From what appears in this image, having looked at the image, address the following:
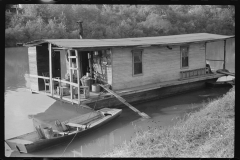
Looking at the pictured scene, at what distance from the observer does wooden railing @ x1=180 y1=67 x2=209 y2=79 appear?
618 inches

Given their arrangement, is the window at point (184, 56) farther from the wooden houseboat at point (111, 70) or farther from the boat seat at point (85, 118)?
the boat seat at point (85, 118)

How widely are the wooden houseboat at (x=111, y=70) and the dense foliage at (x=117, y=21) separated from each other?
24.5 meters

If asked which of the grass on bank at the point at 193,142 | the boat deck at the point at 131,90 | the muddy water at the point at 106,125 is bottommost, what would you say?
the muddy water at the point at 106,125

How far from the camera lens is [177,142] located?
254 inches

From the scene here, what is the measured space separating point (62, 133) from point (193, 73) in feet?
33.4

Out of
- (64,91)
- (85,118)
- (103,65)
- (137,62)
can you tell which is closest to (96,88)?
(103,65)

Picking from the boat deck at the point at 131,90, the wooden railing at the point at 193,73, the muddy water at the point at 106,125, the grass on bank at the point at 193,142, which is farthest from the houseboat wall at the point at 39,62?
the wooden railing at the point at 193,73

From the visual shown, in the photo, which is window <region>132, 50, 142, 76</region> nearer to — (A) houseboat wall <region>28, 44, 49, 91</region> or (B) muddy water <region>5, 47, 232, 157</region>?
(B) muddy water <region>5, 47, 232, 157</region>

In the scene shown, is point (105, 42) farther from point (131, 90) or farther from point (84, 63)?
point (131, 90)

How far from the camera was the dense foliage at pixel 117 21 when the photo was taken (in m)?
37.7

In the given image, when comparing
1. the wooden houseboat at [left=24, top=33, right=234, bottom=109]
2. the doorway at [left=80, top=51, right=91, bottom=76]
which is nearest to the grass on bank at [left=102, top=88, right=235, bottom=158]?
the wooden houseboat at [left=24, top=33, right=234, bottom=109]

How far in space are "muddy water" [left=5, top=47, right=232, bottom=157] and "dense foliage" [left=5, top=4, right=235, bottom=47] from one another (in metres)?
21.1

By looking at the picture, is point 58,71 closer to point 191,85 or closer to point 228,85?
point 191,85

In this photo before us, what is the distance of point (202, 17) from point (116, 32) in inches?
554
